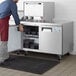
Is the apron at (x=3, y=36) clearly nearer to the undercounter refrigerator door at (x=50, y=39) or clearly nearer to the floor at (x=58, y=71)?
the floor at (x=58, y=71)

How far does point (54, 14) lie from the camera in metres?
4.83

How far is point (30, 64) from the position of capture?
3916 mm

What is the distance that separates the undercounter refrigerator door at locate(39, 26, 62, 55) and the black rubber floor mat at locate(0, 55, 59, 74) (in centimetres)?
24

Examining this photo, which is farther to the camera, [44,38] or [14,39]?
[14,39]

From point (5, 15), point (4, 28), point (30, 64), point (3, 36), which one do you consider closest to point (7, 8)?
point (5, 15)

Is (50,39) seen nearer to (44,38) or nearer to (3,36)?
(44,38)

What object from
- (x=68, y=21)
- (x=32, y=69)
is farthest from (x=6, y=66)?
(x=68, y=21)

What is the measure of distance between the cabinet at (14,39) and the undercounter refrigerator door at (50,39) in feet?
1.80

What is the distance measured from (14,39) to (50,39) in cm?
81

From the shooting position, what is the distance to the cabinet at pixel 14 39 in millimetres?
4315

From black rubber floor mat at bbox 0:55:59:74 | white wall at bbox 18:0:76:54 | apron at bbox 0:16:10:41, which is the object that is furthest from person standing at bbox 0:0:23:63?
white wall at bbox 18:0:76:54

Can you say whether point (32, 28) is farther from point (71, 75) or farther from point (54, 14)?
point (71, 75)

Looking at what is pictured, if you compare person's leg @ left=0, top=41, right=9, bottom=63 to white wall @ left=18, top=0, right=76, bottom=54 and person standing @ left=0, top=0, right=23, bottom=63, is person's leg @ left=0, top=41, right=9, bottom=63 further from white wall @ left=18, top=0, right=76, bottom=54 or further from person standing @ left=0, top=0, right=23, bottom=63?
white wall @ left=18, top=0, right=76, bottom=54

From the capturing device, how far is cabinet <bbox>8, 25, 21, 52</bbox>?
4.31 meters
